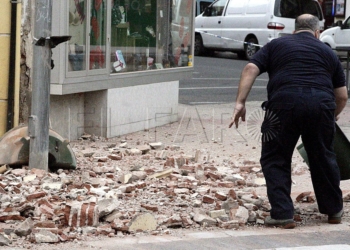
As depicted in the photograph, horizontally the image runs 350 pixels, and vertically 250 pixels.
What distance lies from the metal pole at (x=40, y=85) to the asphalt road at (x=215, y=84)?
738 centimetres

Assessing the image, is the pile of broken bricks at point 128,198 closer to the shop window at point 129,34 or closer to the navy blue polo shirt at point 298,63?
the navy blue polo shirt at point 298,63

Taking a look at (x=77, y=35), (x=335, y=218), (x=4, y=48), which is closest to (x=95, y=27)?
(x=77, y=35)

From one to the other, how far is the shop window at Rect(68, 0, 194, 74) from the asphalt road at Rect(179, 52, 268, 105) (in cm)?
235

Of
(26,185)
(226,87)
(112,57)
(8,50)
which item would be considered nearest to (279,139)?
(26,185)

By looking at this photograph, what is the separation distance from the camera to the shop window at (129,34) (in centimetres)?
998

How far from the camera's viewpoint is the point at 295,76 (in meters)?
6.11

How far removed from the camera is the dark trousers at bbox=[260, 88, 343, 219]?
6078 millimetres

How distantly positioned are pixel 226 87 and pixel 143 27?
6.37 metres

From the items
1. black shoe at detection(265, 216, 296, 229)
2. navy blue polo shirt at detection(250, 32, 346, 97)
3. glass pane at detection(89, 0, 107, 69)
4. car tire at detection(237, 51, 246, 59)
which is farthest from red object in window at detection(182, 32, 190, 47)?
car tire at detection(237, 51, 246, 59)

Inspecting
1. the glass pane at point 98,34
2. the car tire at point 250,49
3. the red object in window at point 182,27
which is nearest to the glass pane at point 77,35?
the glass pane at point 98,34

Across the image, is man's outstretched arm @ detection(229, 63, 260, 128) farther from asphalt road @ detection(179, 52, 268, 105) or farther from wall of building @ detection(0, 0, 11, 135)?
asphalt road @ detection(179, 52, 268, 105)

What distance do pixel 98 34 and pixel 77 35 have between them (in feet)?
2.04

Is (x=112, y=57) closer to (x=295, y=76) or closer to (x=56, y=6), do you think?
(x=56, y=6)

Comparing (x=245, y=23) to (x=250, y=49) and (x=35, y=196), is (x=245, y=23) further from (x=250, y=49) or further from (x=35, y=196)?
(x=35, y=196)
